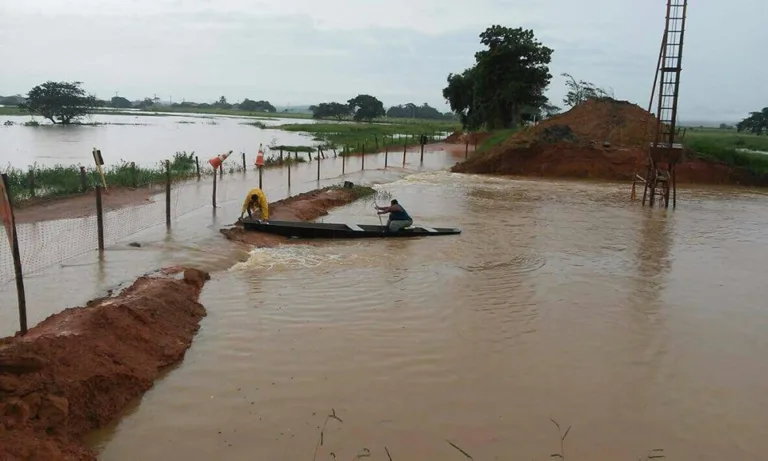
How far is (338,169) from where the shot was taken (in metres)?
28.4

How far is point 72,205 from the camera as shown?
15320 mm

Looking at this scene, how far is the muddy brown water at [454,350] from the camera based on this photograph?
477 cm

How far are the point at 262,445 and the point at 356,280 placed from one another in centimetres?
469

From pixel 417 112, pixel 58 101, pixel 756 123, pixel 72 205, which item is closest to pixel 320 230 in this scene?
pixel 72 205

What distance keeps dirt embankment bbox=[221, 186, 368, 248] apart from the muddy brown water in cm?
64

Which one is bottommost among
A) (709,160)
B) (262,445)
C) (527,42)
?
(262,445)

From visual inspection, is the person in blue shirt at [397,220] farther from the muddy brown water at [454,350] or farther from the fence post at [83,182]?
the fence post at [83,182]

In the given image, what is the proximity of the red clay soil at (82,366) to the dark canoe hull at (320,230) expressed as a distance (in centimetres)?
474

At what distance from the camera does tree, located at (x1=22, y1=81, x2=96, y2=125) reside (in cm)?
5566

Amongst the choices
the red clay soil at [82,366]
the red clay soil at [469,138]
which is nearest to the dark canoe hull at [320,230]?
the red clay soil at [82,366]

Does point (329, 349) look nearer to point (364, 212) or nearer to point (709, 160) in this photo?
point (364, 212)

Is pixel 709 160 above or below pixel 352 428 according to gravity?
above

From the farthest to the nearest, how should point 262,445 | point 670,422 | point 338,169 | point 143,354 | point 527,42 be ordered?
point 527,42 < point 338,169 < point 143,354 < point 670,422 < point 262,445

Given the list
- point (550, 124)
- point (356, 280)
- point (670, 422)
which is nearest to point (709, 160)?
point (550, 124)
